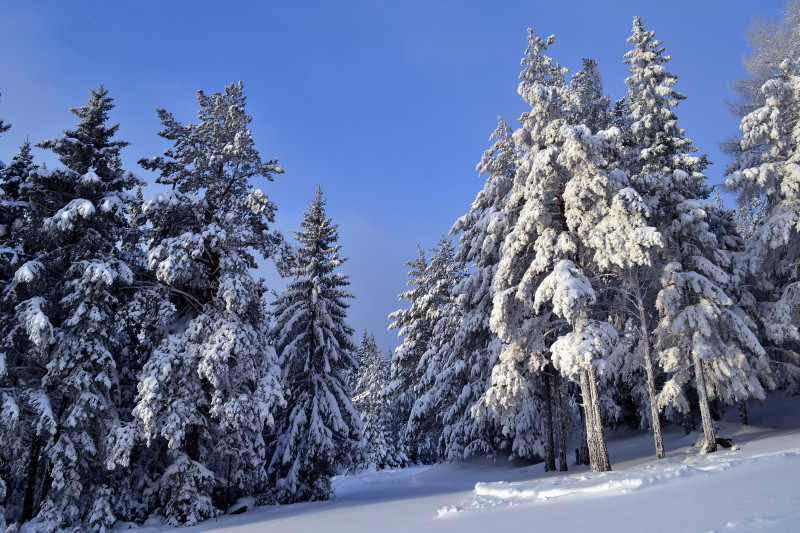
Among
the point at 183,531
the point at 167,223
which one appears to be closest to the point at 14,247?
the point at 167,223

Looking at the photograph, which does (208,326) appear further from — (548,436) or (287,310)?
(548,436)

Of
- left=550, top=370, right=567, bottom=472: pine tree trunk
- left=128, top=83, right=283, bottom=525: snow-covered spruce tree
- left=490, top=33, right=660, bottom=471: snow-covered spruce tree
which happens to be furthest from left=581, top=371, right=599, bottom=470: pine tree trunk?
left=128, top=83, right=283, bottom=525: snow-covered spruce tree

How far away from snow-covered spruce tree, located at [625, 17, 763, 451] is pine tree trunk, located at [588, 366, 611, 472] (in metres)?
4.49

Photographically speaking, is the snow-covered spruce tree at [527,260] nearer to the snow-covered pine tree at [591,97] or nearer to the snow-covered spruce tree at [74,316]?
the snow-covered pine tree at [591,97]

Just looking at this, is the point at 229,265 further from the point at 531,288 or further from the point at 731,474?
the point at 731,474

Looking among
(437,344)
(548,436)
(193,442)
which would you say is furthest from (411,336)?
(193,442)

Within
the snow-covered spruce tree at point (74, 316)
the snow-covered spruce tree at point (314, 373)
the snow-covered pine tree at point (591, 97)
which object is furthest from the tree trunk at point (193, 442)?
the snow-covered pine tree at point (591, 97)

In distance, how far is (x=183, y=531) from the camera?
1448 centimetres

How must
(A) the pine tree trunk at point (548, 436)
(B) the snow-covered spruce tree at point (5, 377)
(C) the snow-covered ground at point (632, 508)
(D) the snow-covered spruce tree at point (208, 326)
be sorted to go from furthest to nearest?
(A) the pine tree trunk at point (548, 436) → (D) the snow-covered spruce tree at point (208, 326) → (B) the snow-covered spruce tree at point (5, 377) → (C) the snow-covered ground at point (632, 508)

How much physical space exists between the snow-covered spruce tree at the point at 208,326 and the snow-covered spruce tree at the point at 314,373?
1.95m

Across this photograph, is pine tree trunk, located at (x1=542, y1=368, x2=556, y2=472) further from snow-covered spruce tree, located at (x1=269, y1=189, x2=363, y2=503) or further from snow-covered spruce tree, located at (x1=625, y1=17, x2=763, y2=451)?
snow-covered spruce tree, located at (x1=269, y1=189, x2=363, y2=503)

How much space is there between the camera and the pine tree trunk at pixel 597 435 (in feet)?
47.8

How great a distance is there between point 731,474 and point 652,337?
53.0 feet

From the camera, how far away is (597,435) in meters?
14.9
